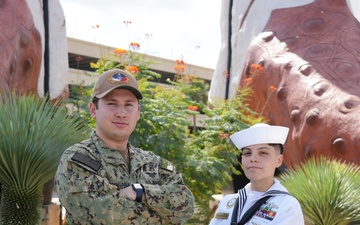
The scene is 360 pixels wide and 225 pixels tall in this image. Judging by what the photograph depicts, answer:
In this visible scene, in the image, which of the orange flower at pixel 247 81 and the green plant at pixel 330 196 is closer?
→ the green plant at pixel 330 196

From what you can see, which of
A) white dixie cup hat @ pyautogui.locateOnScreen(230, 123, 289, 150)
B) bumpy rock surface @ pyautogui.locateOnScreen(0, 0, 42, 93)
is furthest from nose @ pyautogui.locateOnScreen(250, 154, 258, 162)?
bumpy rock surface @ pyautogui.locateOnScreen(0, 0, 42, 93)

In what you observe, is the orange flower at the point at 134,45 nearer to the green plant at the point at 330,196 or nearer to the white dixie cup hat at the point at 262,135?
the green plant at the point at 330,196

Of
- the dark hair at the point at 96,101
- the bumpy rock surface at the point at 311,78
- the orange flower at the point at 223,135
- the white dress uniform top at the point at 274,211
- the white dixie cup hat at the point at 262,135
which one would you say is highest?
the bumpy rock surface at the point at 311,78

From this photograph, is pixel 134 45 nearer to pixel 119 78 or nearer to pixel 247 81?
pixel 247 81

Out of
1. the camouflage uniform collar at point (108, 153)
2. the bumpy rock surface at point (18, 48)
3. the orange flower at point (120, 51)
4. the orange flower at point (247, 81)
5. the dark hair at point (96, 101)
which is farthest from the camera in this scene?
the orange flower at point (247, 81)

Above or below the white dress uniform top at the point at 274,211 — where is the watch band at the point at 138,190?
above

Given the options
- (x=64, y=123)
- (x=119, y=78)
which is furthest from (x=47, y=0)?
(x=119, y=78)

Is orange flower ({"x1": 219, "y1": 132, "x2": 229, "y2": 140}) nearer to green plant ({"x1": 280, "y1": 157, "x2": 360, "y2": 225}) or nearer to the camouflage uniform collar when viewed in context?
green plant ({"x1": 280, "y1": 157, "x2": 360, "y2": 225})

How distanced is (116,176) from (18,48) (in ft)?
14.3

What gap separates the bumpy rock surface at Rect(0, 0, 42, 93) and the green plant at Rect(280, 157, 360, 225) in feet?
10.0

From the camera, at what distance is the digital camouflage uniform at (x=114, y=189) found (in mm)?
1964

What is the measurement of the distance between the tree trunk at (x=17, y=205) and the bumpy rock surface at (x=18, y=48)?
1570 millimetres

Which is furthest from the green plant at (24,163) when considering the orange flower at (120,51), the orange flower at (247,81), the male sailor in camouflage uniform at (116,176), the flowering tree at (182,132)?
the orange flower at (247,81)

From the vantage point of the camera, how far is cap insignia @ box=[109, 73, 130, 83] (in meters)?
→ 2.14
